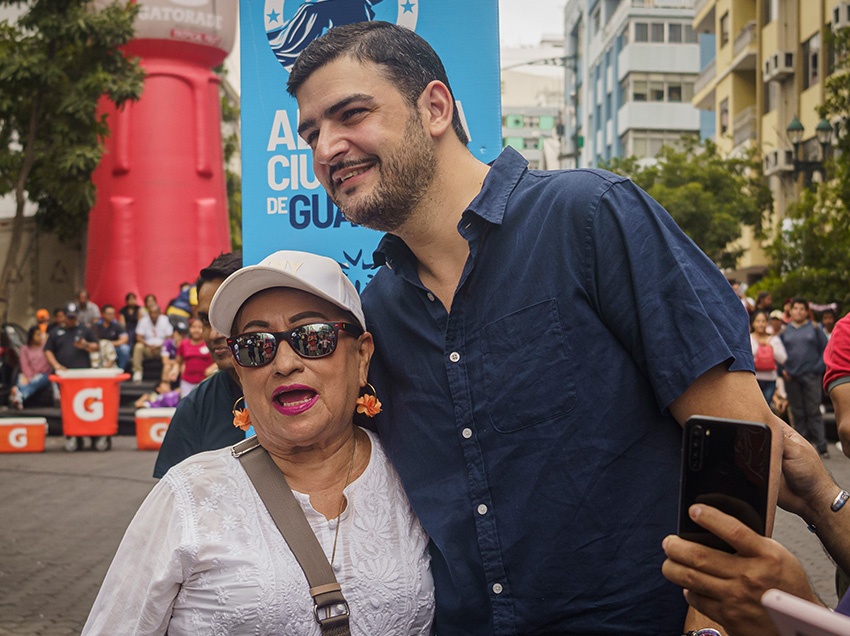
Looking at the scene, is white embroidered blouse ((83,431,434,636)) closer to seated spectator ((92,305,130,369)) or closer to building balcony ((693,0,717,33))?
seated spectator ((92,305,130,369))

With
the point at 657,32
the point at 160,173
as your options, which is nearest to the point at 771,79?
the point at 160,173

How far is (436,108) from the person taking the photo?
2463mm

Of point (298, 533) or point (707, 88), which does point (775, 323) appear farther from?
point (707, 88)

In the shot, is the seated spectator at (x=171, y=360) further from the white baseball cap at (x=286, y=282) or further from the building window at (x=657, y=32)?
the building window at (x=657, y=32)

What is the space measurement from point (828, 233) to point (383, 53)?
17326 mm

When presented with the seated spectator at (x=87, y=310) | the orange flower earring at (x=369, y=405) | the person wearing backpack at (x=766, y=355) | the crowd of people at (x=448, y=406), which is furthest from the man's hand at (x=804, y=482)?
the seated spectator at (x=87, y=310)

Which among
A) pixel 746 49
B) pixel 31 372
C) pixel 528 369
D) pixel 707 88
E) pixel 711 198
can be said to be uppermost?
pixel 707 88

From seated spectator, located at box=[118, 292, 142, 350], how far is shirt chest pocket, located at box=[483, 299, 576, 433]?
17.8 metres

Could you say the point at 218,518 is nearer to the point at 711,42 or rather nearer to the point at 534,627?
the point at 534,627

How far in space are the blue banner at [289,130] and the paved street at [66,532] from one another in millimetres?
3614

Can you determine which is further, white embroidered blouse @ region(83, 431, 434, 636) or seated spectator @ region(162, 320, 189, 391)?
seated spectator @ region(162, 320, 189, 391)

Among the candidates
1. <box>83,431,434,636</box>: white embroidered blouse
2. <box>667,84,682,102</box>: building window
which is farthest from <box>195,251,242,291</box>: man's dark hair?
<box>667,84,682,102</box>: building window

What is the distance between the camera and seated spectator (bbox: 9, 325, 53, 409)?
16234 millimetres

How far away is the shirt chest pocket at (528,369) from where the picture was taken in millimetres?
2170
